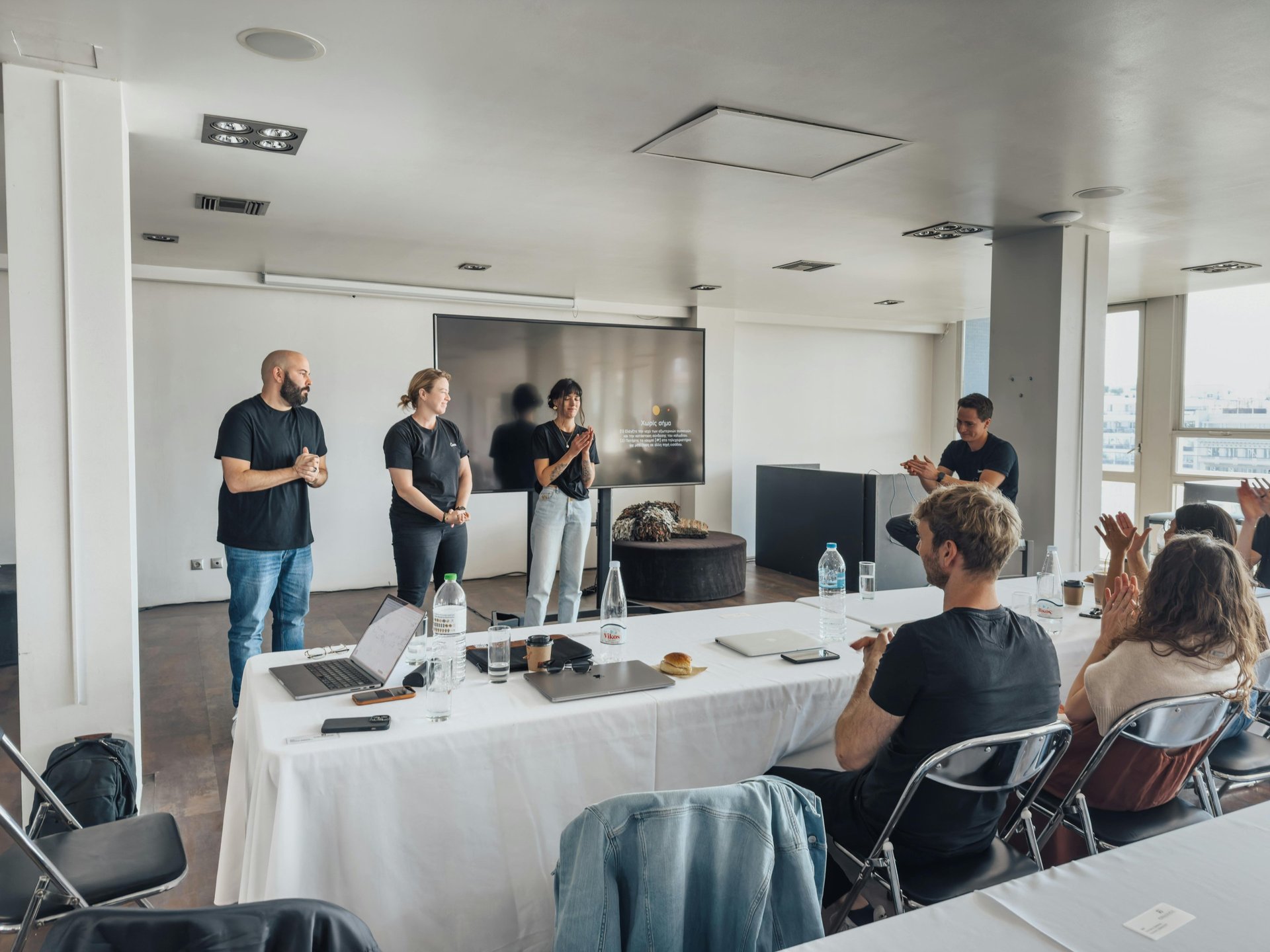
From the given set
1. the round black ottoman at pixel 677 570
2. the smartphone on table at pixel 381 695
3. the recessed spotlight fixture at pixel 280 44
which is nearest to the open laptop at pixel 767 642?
the smartphone on table at pixel 381 695

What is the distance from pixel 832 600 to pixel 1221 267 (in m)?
5.14

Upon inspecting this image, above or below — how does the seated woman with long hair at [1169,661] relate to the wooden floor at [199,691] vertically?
above

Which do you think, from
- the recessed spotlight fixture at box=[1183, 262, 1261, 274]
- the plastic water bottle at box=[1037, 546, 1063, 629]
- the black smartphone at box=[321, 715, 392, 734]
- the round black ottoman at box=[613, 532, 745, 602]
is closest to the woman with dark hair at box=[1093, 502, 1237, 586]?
the plastic water bottle at box=[1037, 546, 1063, 629]

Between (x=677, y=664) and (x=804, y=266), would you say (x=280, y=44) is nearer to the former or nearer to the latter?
(x=677, y=664)

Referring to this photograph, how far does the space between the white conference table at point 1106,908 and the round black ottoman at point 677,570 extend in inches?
198

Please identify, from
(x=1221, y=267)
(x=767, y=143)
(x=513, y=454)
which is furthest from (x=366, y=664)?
(x=1221, y=267)

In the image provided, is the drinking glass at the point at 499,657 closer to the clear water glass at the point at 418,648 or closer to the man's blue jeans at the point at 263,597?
the clear water glass at the point at 418,648

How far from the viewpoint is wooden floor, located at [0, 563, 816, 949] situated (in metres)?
2.86

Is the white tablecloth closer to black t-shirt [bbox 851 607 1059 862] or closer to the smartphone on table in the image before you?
the smartphone on table

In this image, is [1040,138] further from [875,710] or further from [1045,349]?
[875,710]

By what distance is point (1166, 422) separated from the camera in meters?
7.77

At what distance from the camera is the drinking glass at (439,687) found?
1.92 meters

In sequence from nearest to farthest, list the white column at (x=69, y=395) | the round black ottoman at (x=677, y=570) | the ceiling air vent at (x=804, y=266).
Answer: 1. the white column at (x=69, y=395)
2. the ceiling air vent at (x=804, y=266)
3. the round black ottoman at (x=677, y=570)

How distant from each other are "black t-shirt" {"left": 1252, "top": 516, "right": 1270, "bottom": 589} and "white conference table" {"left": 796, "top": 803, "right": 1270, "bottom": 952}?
287cm
